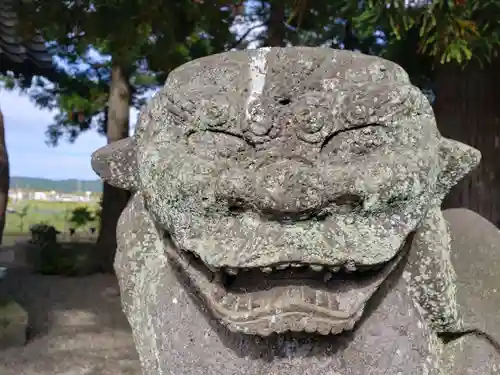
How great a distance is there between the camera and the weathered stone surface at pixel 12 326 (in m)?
3.52

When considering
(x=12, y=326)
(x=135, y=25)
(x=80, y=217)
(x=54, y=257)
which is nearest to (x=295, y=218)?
(x=135, y=25)

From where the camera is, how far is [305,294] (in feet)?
2.86

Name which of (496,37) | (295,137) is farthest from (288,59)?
(496,37)

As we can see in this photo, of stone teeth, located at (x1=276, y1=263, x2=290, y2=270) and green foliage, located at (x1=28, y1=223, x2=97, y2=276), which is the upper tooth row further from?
green foliage, located at (x1=28, y1=223, x2=97, y2=276)

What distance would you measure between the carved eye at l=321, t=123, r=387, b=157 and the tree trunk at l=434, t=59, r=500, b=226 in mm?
2406

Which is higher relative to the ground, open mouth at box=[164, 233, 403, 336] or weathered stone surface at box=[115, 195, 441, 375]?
open mouth at box=[164, 233, 403, 336]

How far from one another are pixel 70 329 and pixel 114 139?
2320mm

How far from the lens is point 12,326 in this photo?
3.52 metres

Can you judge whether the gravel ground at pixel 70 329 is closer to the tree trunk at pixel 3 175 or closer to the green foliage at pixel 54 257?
the green foliage at pixel 54 257

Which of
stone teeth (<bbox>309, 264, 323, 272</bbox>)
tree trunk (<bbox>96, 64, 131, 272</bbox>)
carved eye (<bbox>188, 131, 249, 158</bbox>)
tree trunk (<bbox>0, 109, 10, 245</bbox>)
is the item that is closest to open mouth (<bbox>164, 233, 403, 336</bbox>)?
stone teeth (<bbox>309, 264, 323, 272</bbox>)

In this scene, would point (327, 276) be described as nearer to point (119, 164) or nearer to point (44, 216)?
point (119, 164)

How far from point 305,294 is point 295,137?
22 centimetres

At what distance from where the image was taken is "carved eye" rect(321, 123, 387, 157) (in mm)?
873

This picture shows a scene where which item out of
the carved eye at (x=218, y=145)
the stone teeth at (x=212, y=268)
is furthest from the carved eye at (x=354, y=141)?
the stone teeth at (x=212, y=268)
